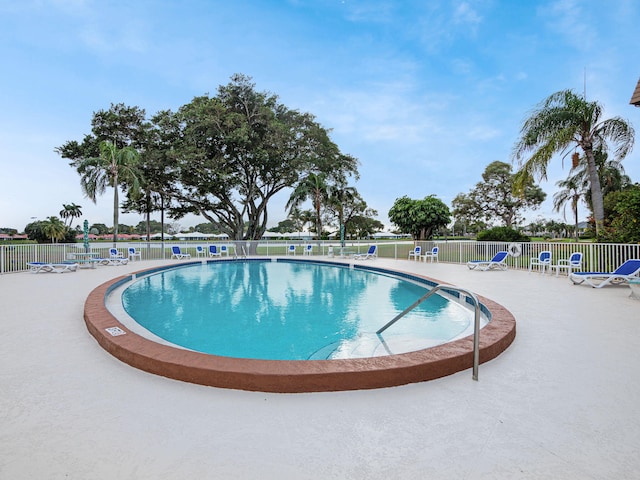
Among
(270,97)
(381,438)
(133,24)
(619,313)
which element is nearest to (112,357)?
(381,438)

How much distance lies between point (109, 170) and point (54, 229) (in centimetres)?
3464

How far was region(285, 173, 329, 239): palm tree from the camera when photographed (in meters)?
25.0

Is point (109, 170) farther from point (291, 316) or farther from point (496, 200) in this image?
point (496, 200)

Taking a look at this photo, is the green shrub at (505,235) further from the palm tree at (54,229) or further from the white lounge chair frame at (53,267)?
the palm tree at (54,229)

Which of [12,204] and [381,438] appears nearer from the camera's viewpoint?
[381,438]

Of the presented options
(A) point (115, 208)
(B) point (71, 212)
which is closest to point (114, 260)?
(A) point (115, 208)

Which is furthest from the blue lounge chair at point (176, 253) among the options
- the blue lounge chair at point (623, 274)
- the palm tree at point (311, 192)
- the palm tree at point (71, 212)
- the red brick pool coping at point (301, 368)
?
the palm tree at point (71, 212)

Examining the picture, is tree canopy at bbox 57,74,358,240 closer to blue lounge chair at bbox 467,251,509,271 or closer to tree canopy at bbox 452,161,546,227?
tree canopy at bbox 452,161,546,227

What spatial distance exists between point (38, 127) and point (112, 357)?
18328mm

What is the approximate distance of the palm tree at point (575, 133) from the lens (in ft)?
38.0

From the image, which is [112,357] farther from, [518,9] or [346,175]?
[346,175]

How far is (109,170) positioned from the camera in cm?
1947

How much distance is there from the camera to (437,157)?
880 inches

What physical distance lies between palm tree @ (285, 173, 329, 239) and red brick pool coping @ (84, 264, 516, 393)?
21594 mm
